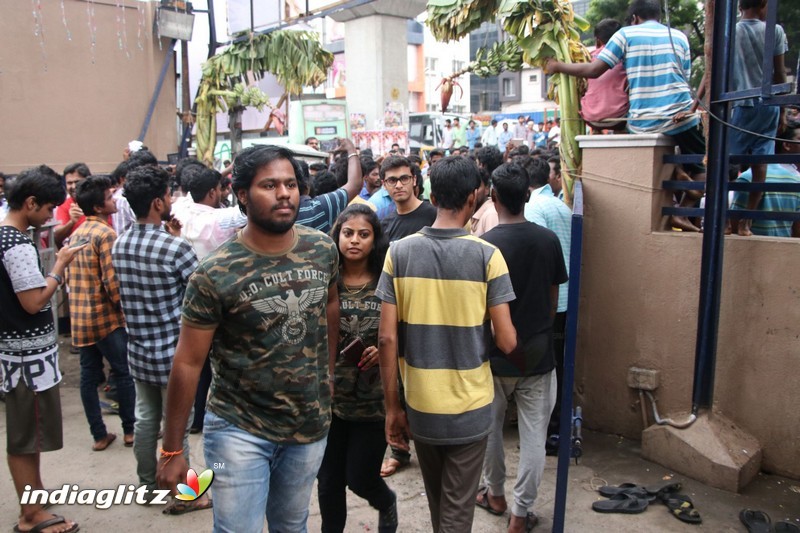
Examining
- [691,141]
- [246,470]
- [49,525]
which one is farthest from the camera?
[691,141]

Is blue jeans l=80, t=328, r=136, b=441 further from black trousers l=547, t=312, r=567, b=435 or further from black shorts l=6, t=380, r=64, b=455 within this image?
black trousers l=547, t=312, r=567, b=435

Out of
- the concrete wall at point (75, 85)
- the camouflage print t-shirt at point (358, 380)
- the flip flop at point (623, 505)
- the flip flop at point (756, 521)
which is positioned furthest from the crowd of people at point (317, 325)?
the concrete wall at point (75, 85)

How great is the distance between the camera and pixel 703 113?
14.3 feet

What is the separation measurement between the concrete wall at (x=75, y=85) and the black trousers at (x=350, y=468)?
412 inches

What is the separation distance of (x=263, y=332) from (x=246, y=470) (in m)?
0.51

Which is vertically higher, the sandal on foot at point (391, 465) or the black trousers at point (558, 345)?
the black trousers at point (558, 345)

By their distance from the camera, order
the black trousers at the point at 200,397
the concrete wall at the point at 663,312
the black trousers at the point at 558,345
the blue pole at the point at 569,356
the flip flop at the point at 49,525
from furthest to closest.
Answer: the black trousers at the point at 200,397 < the black trousers at the point at 558,345 < the concrete wall at the point at 663,312 < the flip flop at the point at 49,525 < the blue pole at the point at 569,356

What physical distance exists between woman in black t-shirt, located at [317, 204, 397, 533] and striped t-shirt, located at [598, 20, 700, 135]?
101 inches

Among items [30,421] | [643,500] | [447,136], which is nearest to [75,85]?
[30,421]

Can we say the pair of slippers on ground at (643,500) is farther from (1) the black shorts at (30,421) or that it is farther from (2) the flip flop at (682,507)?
(1) the black shorts at (30,421)

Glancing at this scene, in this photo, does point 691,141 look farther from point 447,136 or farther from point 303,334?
point 447,136

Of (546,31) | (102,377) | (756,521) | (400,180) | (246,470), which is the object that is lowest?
(756,521)

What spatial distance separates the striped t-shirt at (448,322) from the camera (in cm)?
280

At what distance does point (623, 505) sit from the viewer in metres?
3.87
